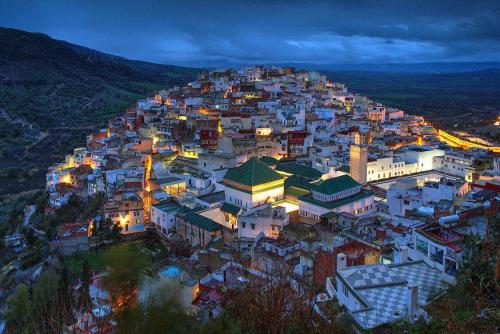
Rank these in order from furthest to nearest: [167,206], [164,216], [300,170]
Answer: [300,170] < [167,206] < [164,216]

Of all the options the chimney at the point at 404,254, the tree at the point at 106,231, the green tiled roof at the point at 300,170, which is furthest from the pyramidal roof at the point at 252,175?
the chimney at the point at 404,254

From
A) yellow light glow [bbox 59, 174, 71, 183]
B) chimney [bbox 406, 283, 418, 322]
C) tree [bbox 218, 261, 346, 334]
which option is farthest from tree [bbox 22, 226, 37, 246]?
chimney [bbox 406, 283, 418, 322]

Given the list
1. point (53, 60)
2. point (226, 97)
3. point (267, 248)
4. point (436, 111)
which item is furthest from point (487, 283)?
point (53, 60)

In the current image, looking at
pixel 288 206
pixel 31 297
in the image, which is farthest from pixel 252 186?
pixel 31 297

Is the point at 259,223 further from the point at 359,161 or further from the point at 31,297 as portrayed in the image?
the point at 31,297

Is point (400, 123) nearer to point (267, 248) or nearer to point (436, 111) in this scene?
point (267, 248)

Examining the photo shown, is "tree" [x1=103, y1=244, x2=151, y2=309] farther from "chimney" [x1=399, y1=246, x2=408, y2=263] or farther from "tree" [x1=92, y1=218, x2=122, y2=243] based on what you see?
"tree" [x1=92, y1=218, x2=122, y2=243]

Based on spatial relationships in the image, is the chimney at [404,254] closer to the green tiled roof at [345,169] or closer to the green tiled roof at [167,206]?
the green tiled roof at [167,206]
